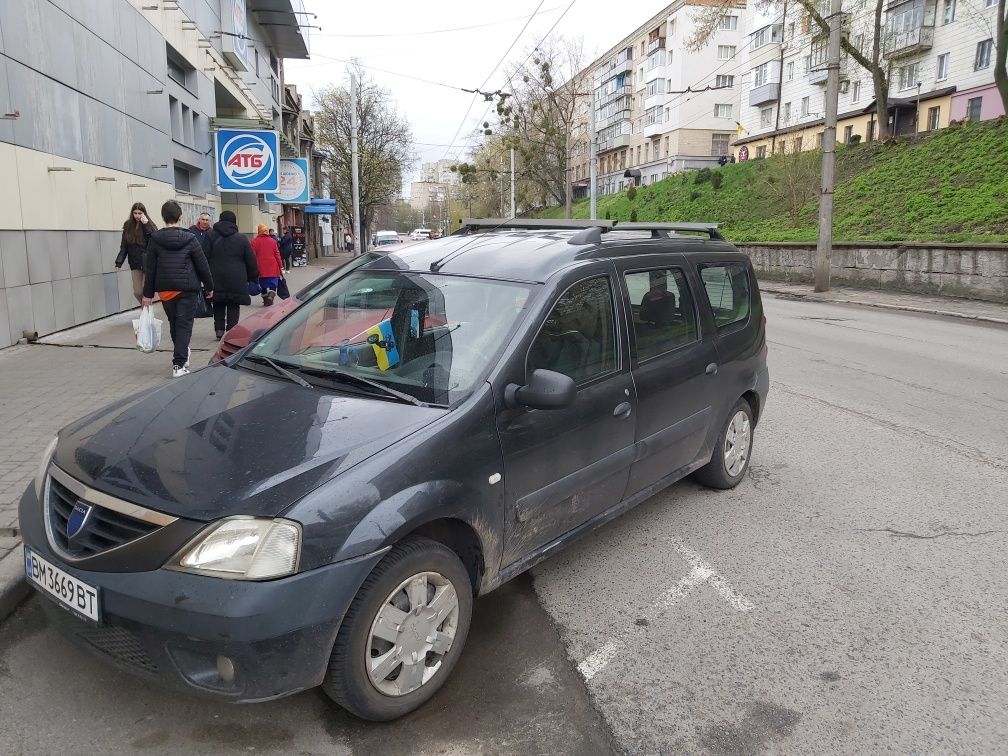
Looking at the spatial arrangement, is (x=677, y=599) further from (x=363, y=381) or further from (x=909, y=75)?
(x=909, y=75)

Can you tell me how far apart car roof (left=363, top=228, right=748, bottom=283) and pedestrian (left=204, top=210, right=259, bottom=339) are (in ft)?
20.6

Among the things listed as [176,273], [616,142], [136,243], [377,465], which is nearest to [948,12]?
[616,142]

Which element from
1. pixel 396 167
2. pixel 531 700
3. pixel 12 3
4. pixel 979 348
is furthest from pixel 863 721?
pixel 396 167

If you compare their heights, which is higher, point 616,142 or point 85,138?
point 616,142

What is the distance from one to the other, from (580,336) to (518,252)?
1.91ft

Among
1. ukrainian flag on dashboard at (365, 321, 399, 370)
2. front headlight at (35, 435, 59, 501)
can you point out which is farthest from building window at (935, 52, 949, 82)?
front headlight at (35, 435, 59, 501)

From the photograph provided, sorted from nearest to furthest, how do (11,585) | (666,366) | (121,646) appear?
(121,646) → (11,585) → (666,366)

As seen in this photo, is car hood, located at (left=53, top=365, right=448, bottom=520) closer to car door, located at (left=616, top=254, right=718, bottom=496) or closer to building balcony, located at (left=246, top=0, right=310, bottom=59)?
car door, located at (left=616, top=254, right=718, bottom=496)

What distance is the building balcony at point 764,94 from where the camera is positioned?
5553 cm

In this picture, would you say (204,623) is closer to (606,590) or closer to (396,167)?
(606,590)

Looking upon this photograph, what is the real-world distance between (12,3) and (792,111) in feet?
180

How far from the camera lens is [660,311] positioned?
4148 millimetres

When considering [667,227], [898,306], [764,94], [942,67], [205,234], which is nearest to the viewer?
[667,227]

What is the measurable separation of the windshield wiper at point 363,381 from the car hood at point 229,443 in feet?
0.17
